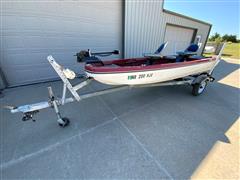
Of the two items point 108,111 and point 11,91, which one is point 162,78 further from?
point 11,91

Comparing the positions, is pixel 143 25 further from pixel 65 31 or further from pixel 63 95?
pixel 63 95

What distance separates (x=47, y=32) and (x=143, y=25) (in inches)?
145

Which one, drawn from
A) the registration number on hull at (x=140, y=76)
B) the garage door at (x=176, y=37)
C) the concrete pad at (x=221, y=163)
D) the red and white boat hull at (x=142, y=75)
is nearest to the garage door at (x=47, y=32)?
the red and white boat hull at (x=142, y=75)

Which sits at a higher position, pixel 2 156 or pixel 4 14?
pixel 4 14

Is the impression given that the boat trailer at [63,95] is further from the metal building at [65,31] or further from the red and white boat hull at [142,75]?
the metal building at [65,31]

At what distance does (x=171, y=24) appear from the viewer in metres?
6.65

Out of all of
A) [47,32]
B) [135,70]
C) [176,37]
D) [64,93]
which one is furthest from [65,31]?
[176,37]

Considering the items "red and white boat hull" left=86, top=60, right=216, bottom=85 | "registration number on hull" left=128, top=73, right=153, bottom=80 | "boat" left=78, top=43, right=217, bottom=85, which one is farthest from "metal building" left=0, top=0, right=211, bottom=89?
"registration number on hull" left=128, top=73, right=153, bottom=80

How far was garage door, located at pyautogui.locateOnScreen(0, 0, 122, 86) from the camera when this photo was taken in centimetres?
338

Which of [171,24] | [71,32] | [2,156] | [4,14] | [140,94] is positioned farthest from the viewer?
[171,24]

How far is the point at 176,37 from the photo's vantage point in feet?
24.6

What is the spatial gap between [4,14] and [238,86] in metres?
7.23

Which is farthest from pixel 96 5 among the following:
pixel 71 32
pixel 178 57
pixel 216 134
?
pixel 216 134

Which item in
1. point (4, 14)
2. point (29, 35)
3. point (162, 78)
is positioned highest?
point (4, 14)
